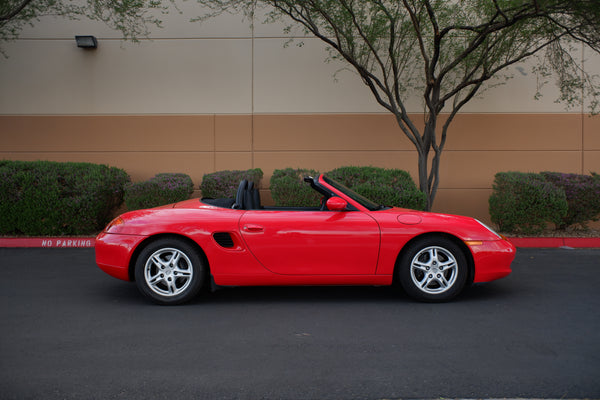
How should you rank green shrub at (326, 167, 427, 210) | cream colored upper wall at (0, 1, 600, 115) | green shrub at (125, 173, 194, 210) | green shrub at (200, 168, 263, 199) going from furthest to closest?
cream colored upper wall at (0, 1, 600, 115) → green shrub at (200, 168, 263, 199) → green shrub at (125, 173, 194, 210) → green shrub at (326, 167, 427, 210)

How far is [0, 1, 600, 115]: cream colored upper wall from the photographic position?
11.4 metres

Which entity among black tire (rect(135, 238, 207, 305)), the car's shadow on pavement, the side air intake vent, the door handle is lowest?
the car's shadow on pavement

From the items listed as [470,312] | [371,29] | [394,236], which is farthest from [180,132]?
[470,312]

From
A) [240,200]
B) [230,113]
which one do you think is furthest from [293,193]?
[240,200]

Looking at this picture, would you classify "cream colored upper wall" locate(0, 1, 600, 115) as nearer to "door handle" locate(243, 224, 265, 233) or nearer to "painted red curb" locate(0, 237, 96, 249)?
"painted red curb" locate(0, 237, 96, 249)

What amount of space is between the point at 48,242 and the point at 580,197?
10144mm

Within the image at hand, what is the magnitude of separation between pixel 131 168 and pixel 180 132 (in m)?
1.43

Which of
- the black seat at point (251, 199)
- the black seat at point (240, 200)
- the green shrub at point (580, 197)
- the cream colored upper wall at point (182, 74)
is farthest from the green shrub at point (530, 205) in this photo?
the black seat at point (240, 200)

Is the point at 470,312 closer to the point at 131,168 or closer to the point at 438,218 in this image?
the point at 438,218

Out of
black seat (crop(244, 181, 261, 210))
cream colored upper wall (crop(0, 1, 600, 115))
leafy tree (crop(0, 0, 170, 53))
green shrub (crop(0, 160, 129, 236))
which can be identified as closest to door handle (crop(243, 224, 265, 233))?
black seat (crop(244, 181, 261, 210))

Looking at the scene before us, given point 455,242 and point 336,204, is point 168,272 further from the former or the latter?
point 455,242

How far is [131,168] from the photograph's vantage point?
451 inches

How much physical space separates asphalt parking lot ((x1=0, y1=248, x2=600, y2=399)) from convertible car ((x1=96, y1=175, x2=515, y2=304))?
264mm

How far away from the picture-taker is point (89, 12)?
11.4 m
